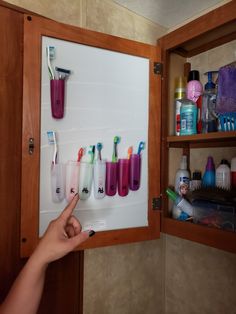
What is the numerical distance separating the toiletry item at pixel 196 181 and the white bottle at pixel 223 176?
0.08 meters

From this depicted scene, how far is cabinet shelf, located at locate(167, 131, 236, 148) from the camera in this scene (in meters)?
0.78

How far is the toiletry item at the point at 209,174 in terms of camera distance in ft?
3.05

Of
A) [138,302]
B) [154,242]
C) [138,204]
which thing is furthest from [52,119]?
[138,302]

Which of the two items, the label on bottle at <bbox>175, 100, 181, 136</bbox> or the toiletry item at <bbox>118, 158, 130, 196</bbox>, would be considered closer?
the toiletry item at <bbox>118, 158, 130, 196</bbox>

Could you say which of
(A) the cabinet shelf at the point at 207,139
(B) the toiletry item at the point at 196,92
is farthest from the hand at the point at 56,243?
(B) the toiletry item at the point at 196,92

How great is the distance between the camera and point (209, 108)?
919mm

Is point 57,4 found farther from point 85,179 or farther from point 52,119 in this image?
point 85,179

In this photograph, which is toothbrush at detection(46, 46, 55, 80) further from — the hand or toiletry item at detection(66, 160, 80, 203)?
the hand

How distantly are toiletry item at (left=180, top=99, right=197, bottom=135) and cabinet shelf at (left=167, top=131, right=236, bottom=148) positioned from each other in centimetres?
3

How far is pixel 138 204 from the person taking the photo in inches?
34.5

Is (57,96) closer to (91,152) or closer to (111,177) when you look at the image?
(91,152)

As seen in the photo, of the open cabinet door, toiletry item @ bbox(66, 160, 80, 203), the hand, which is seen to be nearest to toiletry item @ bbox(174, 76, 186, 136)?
the open cabinet door

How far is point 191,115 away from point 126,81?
0.85ft

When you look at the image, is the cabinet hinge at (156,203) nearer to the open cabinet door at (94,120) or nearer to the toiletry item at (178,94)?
the open cabinet door at (94,120)
